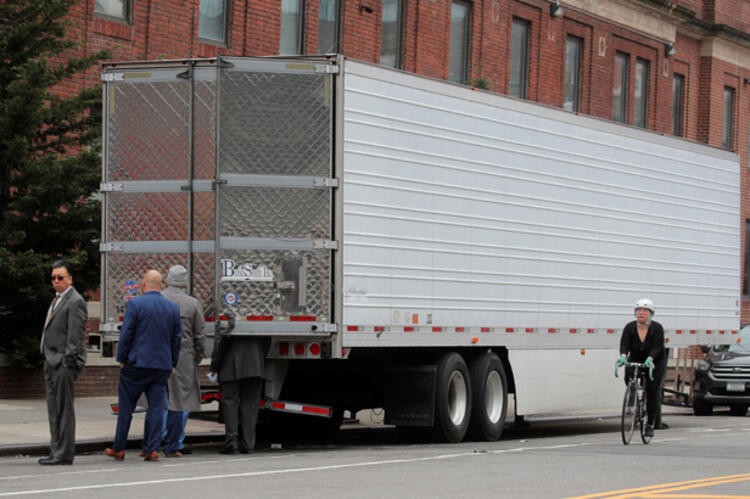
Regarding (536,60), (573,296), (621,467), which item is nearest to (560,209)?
(573,296)

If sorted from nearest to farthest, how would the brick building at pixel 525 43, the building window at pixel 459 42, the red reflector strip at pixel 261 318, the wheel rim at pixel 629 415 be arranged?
the red reflector strip at pixel 261 318 < the wheel rim at pixel 629 415 < the brick building at pixel 525 43 < the building window at pixel 459 42

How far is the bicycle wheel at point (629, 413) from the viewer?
60.1ft

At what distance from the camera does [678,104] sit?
4275 cm

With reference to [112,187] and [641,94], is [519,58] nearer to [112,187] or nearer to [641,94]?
[641,94]

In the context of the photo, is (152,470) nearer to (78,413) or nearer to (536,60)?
(78,413)

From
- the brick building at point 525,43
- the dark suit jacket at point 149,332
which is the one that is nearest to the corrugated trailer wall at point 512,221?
the dark suit jacket at point 149,332

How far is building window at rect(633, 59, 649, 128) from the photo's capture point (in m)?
40.5

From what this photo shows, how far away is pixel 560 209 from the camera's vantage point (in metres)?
20.8

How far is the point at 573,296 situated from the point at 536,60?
15535 mm

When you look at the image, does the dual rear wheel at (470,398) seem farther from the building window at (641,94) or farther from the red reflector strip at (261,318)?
the building window at (641,94)

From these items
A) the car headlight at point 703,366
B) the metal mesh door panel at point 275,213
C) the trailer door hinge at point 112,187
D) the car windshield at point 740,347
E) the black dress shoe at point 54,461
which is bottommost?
the black dress shoe at point 54,461

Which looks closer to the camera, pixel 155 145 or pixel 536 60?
pixel 155 145

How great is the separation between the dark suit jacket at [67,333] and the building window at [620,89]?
84.6 feet

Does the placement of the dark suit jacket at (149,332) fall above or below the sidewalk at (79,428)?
above
